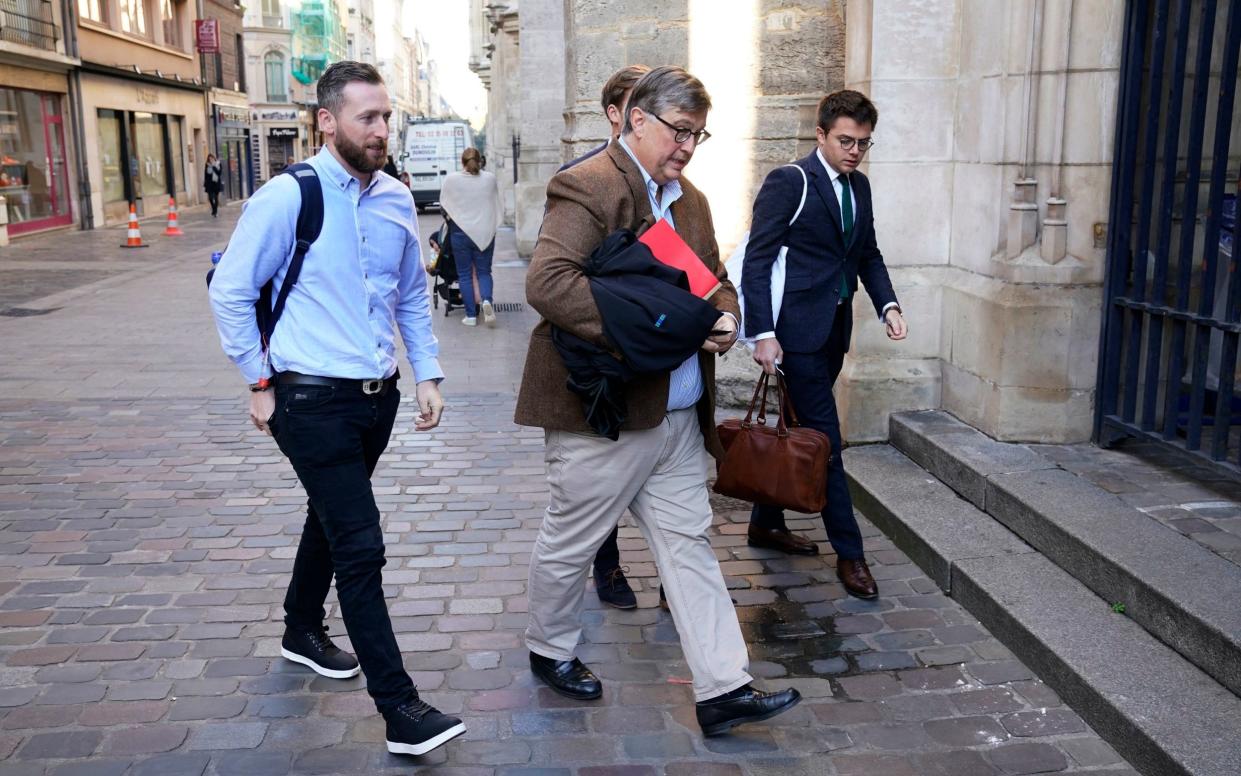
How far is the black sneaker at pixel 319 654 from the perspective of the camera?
12.7 ft

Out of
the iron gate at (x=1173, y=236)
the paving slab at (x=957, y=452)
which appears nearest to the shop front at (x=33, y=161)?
the paving slab at (x=957, y=452)

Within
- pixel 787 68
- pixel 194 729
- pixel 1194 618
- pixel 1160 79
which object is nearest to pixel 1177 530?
pixel 1194 618

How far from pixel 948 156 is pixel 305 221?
3835 millimetres

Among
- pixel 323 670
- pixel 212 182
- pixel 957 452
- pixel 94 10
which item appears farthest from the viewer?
pixel 212 182

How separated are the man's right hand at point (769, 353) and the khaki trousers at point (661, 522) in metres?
0.71

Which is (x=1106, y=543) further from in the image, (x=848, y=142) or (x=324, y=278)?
(x=324, y=278)

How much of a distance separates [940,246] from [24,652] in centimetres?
457

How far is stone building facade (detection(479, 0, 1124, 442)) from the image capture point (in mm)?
5266

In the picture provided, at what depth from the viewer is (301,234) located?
130 inches

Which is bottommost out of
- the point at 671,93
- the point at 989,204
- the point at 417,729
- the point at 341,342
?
the point at 417,729

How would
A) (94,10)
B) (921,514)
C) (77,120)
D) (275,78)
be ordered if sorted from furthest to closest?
(275,78) → (94,10) → (77,120) → (921,514)

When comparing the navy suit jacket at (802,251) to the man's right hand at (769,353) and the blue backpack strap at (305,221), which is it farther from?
the blue backpack strap at (305,221)

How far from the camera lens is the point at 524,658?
13.4ft

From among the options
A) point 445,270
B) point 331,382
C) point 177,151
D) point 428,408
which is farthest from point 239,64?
point 331,382
